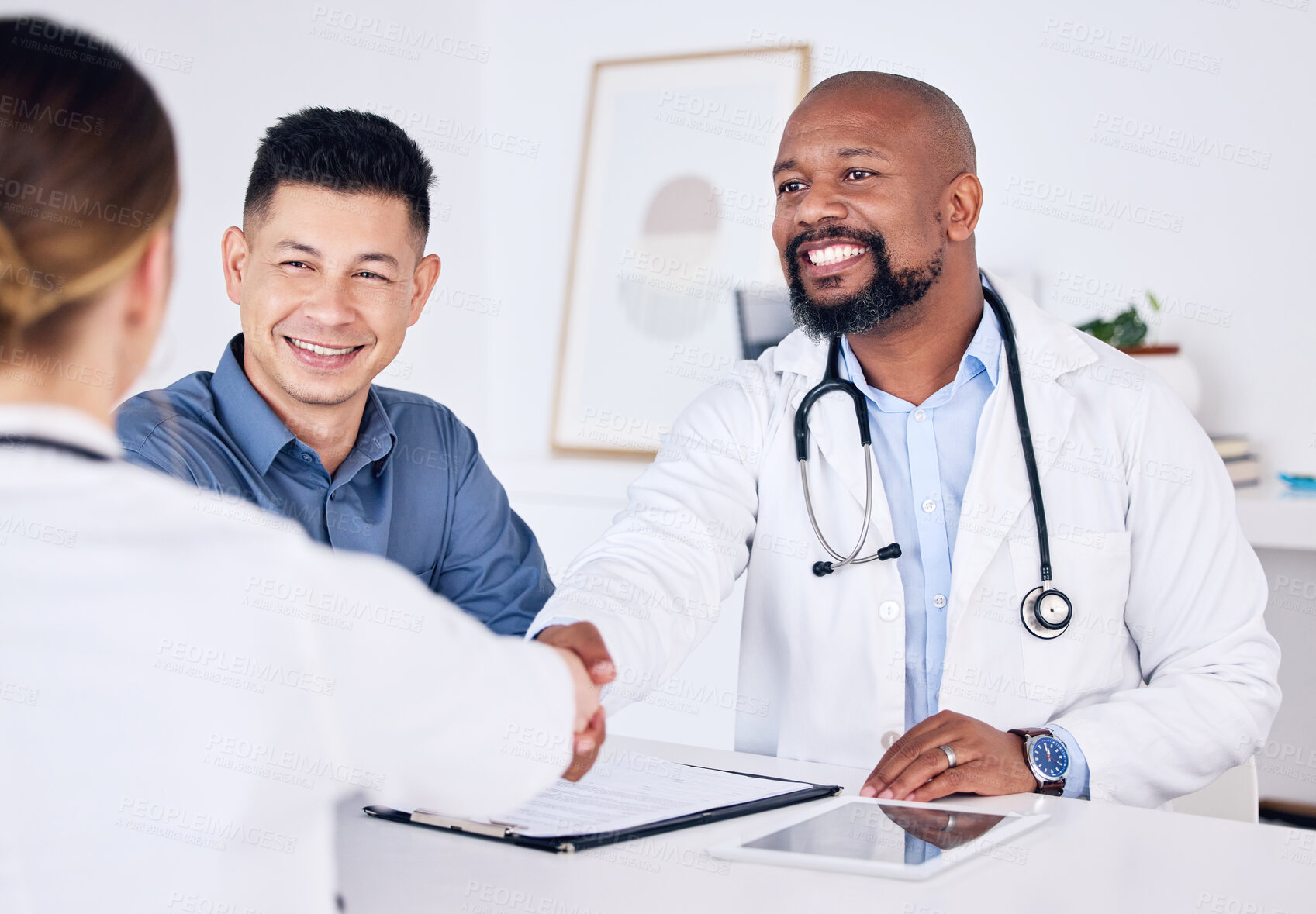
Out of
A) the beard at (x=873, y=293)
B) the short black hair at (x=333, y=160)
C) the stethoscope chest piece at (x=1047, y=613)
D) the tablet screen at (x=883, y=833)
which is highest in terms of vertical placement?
the short black hair at (x=333, y=160)

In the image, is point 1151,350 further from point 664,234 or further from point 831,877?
point 831,877

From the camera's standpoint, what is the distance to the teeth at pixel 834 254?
5.92 feet

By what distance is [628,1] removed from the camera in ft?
11.4

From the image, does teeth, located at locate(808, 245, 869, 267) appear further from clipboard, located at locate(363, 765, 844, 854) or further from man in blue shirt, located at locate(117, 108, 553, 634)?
clipboard, located at locate(363, 765, 844, 854)

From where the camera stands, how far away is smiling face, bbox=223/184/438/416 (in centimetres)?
168

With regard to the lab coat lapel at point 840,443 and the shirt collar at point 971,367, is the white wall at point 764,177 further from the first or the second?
the lab coat lapel at point 840,443

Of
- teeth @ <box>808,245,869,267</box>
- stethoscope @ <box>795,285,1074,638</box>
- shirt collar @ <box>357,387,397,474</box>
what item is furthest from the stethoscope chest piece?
shirt collar @ <box>357,387,397,474</box>

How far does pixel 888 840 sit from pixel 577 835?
27 cm

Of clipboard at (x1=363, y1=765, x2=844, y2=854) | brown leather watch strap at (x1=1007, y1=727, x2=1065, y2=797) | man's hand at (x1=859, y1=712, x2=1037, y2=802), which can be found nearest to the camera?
clipboard at (x1=363, y1=765, x2=844, y2=854)

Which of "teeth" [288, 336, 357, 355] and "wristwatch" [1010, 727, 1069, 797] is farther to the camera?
"teeth" [288, 336, 357, 355]

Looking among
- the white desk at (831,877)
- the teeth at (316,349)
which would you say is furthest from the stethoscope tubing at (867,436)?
the teeth at (316,349)

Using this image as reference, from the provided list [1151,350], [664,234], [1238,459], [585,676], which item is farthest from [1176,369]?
[585,676]

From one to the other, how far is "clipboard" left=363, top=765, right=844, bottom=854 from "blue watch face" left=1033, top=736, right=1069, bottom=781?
1.01 ft

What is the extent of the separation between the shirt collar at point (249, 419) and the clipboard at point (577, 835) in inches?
27.2
